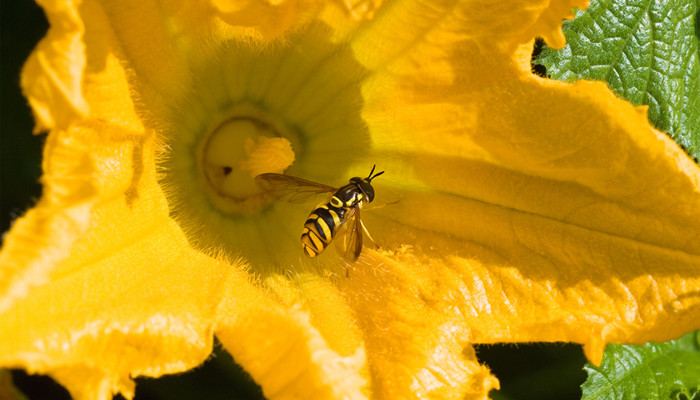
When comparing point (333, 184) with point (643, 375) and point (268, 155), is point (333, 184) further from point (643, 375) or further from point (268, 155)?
point (643, 375)

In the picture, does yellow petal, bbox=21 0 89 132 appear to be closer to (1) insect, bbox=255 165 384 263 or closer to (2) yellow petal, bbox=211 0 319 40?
(2) yellow petal, bbox=211 0 319 40

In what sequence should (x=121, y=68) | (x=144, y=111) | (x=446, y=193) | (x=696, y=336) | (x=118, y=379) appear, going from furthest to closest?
(x=696, y=336)
(x=446, y=193)
(x=144, y=111)
(x=121, y=68)
(x=118, y=379)

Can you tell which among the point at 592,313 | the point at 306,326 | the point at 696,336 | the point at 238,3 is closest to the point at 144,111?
the point at 238,3

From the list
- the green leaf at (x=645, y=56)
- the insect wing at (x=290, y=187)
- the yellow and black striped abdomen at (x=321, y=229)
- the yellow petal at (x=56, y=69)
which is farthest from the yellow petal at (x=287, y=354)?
the green leaf at (x=645, y=56)

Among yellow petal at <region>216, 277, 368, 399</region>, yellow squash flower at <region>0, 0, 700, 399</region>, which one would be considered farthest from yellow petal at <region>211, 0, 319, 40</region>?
yellow petal at <region>216, 277, 368, 399</region>

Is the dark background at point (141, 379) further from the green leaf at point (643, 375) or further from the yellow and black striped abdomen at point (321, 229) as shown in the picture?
the yellow and black striped abdomen at point (321, 229)

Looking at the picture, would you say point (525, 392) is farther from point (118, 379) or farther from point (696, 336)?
point (118, 379)
